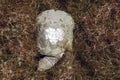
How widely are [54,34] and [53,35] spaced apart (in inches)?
0.6

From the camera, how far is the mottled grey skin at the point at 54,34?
3.54m

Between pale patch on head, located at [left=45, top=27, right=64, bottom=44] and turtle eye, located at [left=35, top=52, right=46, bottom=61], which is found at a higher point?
pale patch on head, located at [left=45, top=27, right=64, bottom=44]

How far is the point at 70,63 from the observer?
11.8 ft

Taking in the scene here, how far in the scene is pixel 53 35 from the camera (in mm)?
3533

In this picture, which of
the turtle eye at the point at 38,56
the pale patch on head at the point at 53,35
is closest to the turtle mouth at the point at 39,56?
the turtle eye at the point at 38,56

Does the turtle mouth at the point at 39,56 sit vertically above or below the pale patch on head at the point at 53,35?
below

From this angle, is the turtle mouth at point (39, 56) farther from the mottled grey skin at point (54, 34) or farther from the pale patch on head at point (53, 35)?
the pale patch on head at point (53, 35)

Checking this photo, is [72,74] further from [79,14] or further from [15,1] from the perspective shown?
[15,1]

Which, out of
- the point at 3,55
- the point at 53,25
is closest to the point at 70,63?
the point at 53,25

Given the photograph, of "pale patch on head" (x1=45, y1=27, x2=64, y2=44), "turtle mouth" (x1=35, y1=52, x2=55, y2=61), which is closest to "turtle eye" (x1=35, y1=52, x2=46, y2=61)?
"turtle mouth" (x1=35, y1=52, x2=55, y2=61)

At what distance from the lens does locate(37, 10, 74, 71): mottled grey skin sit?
354cm

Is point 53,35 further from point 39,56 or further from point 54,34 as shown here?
point 39,56

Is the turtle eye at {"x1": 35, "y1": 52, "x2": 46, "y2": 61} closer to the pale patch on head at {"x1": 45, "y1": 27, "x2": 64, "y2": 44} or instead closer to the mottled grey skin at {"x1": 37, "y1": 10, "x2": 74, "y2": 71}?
the mottled grey skin at {"x1": 37, "y1": 10, "x2": 74, "y2": 71}

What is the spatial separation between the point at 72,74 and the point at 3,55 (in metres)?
0.71
